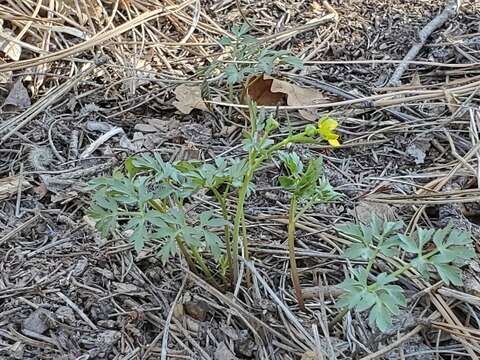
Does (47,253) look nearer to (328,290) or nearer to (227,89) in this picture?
(328,290)

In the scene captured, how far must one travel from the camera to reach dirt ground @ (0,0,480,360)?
129 cm

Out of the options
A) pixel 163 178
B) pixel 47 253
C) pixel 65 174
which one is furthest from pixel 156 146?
pixel 163 178

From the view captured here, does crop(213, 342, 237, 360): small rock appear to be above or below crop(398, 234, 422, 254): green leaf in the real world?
below

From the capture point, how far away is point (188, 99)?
202 centimetres

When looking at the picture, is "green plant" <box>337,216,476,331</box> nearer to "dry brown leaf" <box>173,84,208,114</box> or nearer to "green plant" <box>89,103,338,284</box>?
"green plant" <box>89,103,338,284</box>

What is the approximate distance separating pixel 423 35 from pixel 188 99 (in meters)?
0.88

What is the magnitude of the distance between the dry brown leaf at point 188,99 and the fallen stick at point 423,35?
2.02ft

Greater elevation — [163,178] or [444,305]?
[163,178]

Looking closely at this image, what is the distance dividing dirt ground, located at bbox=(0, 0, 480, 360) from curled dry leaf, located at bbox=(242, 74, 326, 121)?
0.05m

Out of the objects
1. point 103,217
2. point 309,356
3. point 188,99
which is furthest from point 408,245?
point 188,99

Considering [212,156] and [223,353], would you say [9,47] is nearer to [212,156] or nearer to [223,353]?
[212,156]

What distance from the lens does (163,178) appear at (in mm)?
1217

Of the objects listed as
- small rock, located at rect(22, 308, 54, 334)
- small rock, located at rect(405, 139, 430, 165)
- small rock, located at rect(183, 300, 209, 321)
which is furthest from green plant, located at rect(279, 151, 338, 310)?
small rock, located at rect(405, 139, 430, 165)

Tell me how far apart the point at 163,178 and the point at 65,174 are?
1.94 feet
